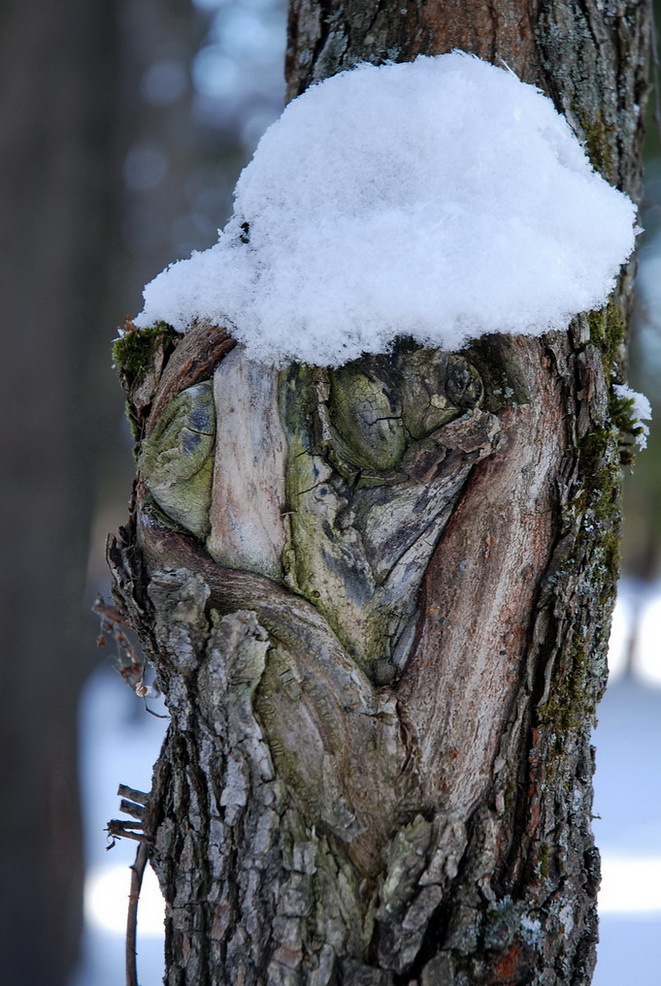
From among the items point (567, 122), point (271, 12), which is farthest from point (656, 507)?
point (567, 122)

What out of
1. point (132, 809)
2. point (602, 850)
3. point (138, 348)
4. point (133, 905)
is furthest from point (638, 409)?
point (602, 850)

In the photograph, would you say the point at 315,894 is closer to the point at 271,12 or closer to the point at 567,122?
the point at 567,122

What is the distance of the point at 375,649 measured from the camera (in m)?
0.99

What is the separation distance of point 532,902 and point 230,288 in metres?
0.91

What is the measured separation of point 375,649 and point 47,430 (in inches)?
95.1

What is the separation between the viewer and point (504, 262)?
2.88 feet

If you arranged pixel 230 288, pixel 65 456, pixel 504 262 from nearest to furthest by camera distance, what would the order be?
pixel 504 262
pixel 230 288
pixel 65 456

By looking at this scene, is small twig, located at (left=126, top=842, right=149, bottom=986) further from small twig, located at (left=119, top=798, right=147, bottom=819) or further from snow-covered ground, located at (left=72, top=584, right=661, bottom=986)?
snow-covered ground, located at (left=72, top=584, right=661, bottom=986)

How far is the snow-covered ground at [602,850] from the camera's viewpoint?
2.94 metres

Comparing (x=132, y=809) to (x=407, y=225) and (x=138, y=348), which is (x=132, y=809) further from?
(x=407, y=225)

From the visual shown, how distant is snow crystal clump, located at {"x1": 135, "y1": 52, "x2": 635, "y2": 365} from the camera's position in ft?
2.90

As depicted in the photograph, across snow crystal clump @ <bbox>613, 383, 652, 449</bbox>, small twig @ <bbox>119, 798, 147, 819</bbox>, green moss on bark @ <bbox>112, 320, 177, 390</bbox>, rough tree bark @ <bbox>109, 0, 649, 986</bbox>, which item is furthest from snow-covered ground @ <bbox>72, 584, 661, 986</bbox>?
green moss on bark @ <bbox>112, 320, 177, 390</bbox>

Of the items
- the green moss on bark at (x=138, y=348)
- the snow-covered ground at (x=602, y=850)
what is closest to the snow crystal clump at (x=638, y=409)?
the snow-covered ground at (x=602, y=850)

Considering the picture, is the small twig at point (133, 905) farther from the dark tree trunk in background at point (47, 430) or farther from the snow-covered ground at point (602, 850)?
A: the dark tree trunk in background at point (47, 430)
